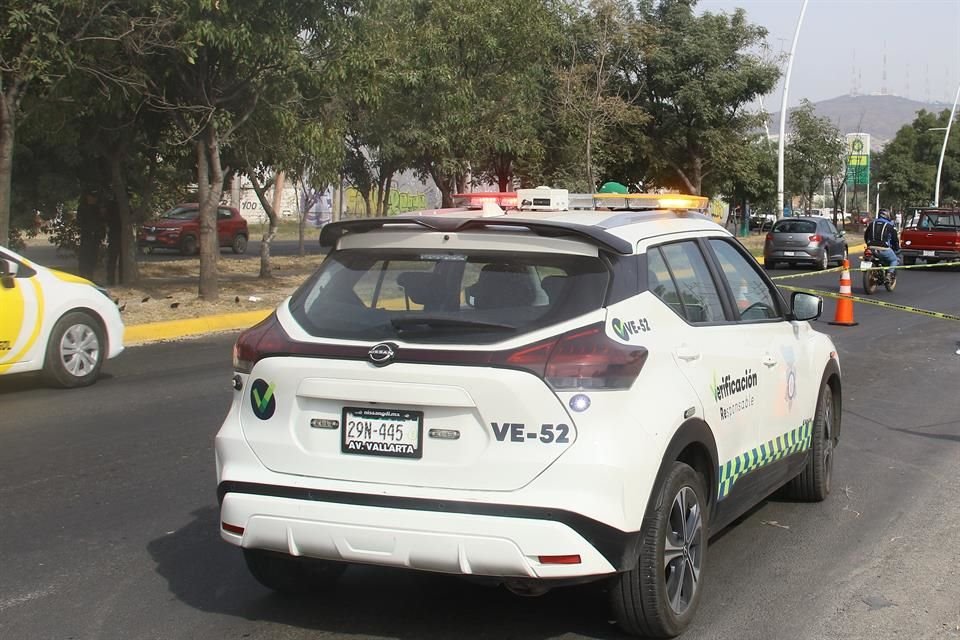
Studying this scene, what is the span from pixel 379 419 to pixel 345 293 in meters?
0.68

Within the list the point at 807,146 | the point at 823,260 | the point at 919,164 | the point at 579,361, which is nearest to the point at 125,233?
the point at 579,361

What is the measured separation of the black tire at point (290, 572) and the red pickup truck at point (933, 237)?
1157 inches

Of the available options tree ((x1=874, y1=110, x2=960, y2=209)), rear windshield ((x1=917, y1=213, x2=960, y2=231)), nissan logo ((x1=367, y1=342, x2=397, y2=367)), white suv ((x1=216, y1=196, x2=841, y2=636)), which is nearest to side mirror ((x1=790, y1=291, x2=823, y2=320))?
white suv ((x1=216, y1=196, x2=841, y2=636))

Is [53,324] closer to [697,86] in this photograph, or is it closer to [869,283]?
[869,283]

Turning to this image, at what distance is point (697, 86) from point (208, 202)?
20825 mm

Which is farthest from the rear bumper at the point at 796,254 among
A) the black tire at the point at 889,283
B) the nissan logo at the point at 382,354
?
the nissan logo at the point at 382,354

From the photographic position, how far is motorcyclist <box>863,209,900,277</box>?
904 inches

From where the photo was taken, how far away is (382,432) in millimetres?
4117

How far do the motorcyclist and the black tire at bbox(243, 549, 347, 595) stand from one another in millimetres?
20173

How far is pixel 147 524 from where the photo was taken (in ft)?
19.9

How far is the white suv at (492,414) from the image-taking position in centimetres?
393

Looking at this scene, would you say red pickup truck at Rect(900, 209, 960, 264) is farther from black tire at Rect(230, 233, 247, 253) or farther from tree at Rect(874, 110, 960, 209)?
tree at Rect(874, 110, 960, 209)

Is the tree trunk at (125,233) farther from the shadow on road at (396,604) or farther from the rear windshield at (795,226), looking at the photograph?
the rear windshield at (795,226)

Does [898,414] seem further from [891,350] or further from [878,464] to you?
[891,350]
